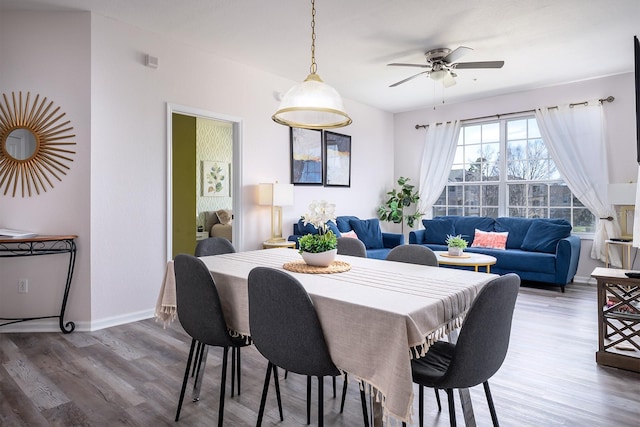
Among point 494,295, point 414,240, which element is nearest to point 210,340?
point 494,295

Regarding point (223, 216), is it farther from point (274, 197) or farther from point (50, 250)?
point (50, 250)

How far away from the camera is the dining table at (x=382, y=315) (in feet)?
4.31

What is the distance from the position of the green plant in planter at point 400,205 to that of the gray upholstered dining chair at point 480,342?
530 centimetres

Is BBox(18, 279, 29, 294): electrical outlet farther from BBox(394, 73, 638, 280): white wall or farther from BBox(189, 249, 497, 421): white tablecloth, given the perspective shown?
BBox(394, 73, 638, 280): white wall

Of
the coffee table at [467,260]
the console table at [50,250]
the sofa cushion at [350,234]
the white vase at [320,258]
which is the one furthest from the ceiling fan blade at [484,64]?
the console table at [50,250]

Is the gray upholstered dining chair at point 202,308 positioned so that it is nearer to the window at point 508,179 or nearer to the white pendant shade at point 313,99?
the white pendant shade at point 313,99

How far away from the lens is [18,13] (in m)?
3.37

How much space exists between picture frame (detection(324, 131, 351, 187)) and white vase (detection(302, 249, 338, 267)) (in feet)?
12.2

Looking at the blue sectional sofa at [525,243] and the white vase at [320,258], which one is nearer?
the white vase at [320,258]

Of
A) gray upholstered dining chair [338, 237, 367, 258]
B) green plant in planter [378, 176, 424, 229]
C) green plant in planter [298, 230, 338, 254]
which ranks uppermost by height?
green plant in planter [378, 176, 424, 229]

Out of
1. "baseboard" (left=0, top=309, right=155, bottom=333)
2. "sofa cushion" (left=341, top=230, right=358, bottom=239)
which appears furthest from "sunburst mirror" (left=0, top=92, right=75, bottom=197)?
"sofa cushion" (left=341, top=230, right=358, bottom=239)

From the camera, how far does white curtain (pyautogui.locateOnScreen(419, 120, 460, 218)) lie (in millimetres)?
6574

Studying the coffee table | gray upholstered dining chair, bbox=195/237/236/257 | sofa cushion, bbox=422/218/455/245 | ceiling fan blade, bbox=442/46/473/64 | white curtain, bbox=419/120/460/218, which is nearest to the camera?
gray upholstered dining chair, bbox=195/237/236/257

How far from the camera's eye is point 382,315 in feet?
4.51
